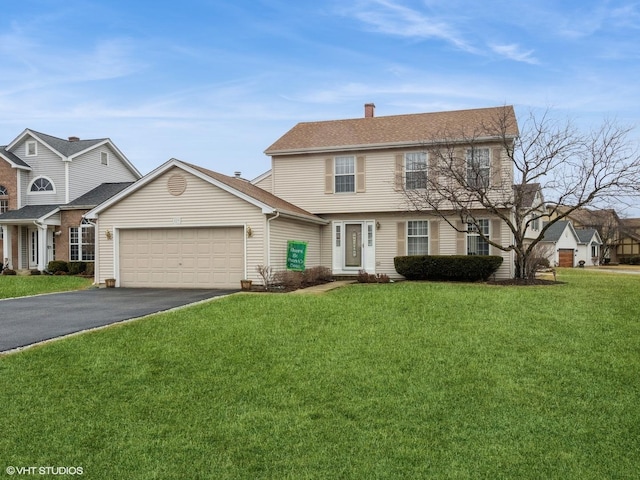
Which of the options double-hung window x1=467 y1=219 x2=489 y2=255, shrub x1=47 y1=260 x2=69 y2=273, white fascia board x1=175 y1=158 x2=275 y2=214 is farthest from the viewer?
shrub x1=47 y1=260 x2=69 y2=273

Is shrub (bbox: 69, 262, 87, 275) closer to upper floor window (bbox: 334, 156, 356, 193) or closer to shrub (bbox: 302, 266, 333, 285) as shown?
shrub (bbox: 302, 266, 333, 285)

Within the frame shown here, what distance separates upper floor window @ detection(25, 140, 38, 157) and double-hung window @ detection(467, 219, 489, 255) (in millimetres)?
23977

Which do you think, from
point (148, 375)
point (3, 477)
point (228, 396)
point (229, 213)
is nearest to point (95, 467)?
point (3, 477)

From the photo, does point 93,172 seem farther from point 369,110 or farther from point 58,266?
point 369,110

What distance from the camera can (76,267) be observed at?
26516 mm

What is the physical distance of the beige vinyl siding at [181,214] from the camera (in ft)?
57.1

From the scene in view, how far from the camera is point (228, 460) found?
16.3 feet

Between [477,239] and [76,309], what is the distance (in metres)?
14.1

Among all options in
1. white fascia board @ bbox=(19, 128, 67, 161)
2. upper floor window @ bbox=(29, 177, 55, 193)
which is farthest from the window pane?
upper floor window @ bbox=(29, 177, 55, 193)

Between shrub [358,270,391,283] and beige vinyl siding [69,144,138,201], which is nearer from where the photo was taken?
shrub [358,270,391,283]

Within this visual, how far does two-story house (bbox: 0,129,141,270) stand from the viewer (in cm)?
2745

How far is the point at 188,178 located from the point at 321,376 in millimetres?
12472

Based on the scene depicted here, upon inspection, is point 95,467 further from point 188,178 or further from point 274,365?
point 188,178

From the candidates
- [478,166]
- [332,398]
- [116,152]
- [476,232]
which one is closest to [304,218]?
[478,166]
